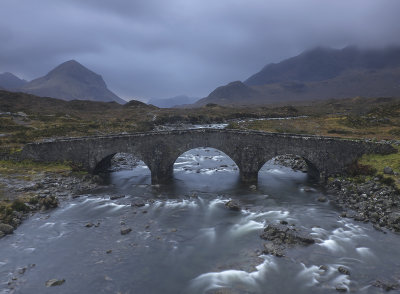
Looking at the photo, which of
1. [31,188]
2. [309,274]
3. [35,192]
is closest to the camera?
[309,274]

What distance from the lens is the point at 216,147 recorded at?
1282 inches

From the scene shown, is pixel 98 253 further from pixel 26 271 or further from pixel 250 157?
pixel 250 157

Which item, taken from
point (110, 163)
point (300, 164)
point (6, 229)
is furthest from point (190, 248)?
point (110, 163)

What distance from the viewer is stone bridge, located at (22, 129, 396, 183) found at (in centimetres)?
2955

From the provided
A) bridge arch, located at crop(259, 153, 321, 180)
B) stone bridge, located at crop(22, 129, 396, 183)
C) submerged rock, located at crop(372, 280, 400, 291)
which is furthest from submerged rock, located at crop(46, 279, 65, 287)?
bridge arch, located at crop(259, 153, 321, 180)

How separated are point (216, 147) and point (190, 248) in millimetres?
14995

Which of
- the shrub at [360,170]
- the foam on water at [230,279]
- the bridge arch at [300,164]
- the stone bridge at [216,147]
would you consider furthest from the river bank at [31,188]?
the shrub at [360,170]

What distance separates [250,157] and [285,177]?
19.2 ft

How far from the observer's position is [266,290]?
591 inches

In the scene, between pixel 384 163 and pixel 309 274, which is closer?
pixel 309 274

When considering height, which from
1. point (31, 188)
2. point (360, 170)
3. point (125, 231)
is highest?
point (360, 170)

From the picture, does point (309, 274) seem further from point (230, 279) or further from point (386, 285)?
point (230, 279)

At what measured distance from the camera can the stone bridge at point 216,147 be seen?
29547 mm

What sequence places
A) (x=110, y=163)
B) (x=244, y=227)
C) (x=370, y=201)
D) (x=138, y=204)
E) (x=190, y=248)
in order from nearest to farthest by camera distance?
1. (x=190, y=248)
2. (x=244, y=227)
3. (x=370, y=201)
4. (x=138, y=204)
5. (x=110, y=163)
